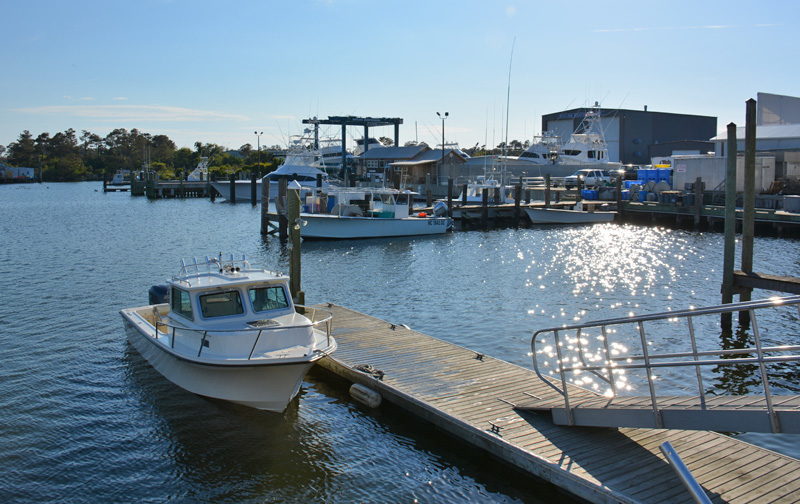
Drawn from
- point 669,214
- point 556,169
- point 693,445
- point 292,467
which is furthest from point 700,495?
point 556,169

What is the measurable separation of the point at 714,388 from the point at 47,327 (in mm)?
16754

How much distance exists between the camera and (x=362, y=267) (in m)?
30.9

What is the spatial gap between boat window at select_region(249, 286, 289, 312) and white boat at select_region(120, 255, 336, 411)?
19 mm

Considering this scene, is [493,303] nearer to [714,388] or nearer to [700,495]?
[714,388]

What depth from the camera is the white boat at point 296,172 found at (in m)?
70.7

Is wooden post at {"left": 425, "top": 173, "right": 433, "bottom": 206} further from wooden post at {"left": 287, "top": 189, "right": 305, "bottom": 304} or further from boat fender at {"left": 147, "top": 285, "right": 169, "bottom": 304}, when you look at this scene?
boat fender at {"left": 147, "top": 285, "right": 169, "bottom": 304}

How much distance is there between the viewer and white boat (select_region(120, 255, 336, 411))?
1184 cm

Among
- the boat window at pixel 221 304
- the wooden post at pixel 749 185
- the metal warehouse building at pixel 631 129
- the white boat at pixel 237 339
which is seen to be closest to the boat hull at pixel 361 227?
the white boat at pixel 237 339

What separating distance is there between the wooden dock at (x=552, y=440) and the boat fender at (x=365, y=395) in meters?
0.15

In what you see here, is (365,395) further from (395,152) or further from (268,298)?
(395,152)

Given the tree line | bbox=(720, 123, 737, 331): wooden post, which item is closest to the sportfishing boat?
bbox=(720, 123, 737, 331): wooden post

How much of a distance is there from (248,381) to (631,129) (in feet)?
297

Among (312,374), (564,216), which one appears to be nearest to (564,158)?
(564,216)

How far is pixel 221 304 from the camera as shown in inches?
511
